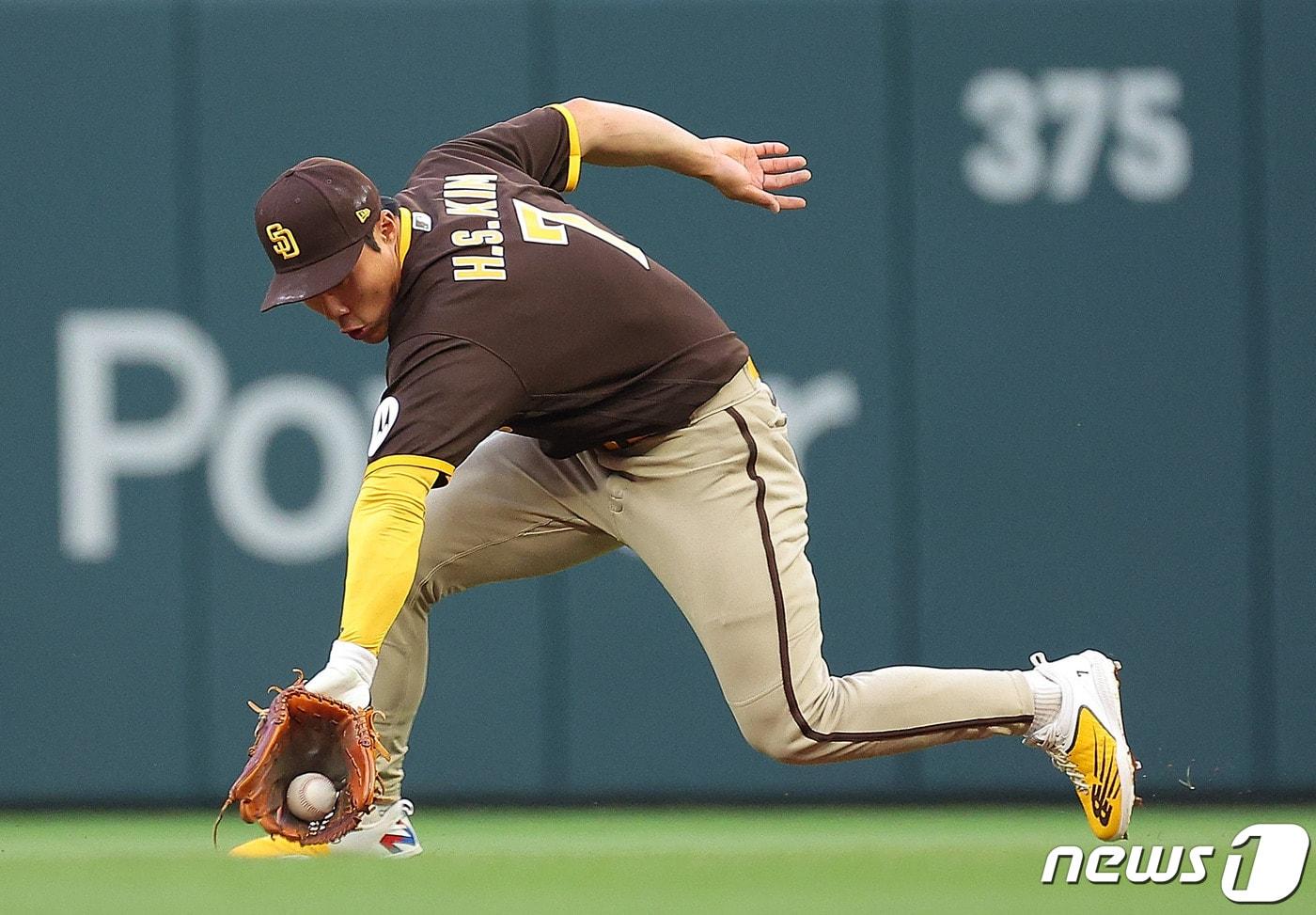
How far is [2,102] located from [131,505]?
1132 mm

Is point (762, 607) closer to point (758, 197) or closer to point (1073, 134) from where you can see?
point (758, 197)

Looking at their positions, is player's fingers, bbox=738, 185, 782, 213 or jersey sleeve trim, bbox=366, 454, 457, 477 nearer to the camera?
jersey sleeve trim, bbox=366, 454, 457, 477

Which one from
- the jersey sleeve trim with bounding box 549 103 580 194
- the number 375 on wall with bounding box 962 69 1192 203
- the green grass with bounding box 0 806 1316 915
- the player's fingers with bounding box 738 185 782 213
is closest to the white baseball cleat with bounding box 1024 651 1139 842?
the green grass with bounding box 0 806 1316 915

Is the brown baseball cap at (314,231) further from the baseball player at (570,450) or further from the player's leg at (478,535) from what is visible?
the player's leg at (478,535)

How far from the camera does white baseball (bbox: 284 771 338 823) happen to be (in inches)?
134

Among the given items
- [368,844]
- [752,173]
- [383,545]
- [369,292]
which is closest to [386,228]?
[369,292]

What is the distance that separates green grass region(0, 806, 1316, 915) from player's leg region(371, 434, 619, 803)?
34 centimetres

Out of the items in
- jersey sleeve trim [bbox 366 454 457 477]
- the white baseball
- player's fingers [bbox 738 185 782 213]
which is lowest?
the white baseball

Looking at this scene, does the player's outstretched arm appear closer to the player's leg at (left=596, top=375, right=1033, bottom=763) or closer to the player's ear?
the player's leg at (left=596, top=375, right=1033, bottom=763)

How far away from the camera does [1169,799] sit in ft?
17.7

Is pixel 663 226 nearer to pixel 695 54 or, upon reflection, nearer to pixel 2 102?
pixel 695 54

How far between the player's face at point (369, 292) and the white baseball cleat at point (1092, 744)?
1412 mm

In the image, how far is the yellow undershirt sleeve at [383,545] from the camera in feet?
10.4

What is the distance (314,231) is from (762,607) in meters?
1.03
